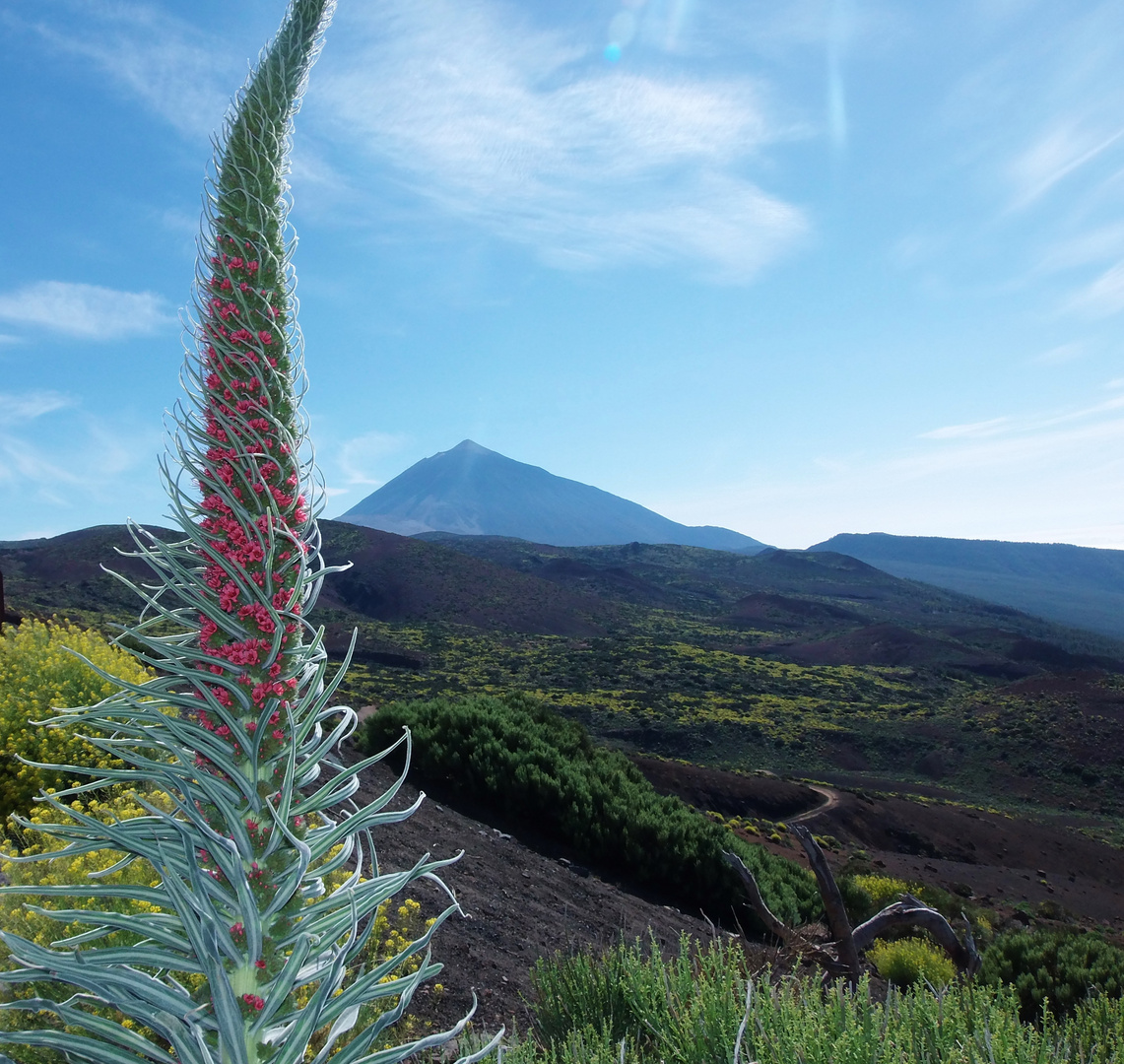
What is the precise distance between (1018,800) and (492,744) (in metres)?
33.3

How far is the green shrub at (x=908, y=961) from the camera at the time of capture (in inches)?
309

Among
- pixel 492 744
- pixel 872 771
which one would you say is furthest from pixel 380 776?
pixel 872 771

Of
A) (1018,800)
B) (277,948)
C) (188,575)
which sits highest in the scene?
(188,575)

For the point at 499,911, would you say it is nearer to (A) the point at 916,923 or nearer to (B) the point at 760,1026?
(A) the point at 916,923

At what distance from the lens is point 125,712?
1.51 metres

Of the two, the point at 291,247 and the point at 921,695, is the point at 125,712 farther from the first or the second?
the point at 921,695

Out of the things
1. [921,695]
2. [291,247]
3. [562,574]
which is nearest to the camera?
[291,247]

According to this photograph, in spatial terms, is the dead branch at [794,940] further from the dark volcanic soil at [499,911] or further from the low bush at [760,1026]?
the low bush at [760,1026]

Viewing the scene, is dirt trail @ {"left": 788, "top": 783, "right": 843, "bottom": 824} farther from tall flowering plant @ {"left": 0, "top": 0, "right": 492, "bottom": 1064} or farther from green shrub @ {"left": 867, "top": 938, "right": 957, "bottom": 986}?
tall flowering plant @ {"left": 0, "top": 0, "right": 492, "bottom": 1064}

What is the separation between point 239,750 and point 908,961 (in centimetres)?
918

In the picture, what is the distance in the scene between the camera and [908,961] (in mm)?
8219

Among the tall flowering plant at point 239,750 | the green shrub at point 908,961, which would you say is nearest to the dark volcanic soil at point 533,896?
the green shrub at point 908,961

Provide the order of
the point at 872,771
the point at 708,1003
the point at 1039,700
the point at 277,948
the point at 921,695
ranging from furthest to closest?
the point at 921,695 → the point at 1039,700 → the point at 872,771 → the point at 708,1003 → the point at 277,948

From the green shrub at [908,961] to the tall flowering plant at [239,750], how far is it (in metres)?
8.34
